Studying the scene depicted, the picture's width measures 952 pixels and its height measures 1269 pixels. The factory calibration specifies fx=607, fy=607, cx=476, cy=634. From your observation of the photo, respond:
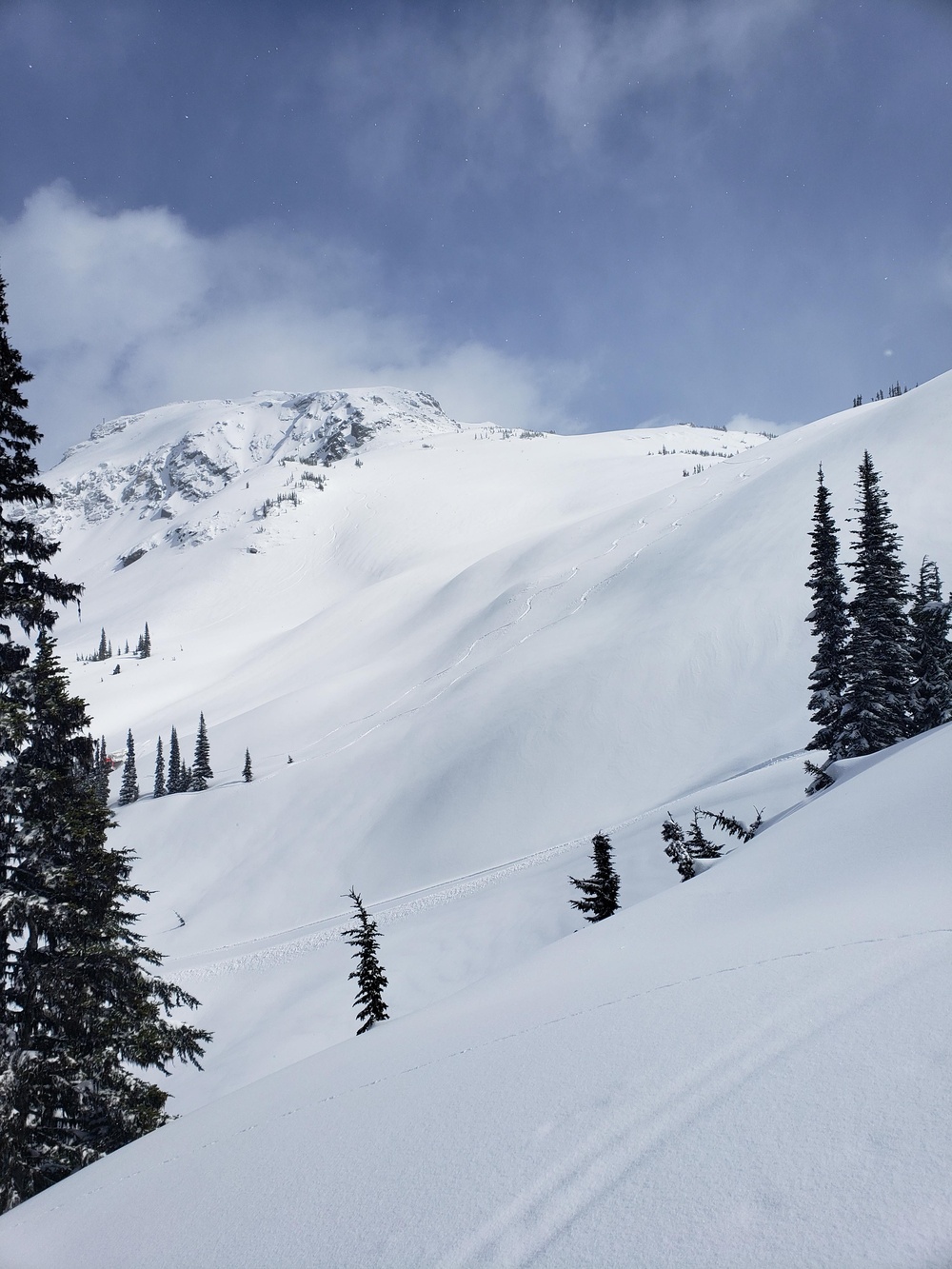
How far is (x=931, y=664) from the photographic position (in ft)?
76.7

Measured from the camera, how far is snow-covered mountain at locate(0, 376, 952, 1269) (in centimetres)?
283

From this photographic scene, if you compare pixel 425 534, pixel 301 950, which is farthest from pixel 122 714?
pixel 301 950

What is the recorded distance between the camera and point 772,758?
30.3m

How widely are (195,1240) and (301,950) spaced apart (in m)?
26.9

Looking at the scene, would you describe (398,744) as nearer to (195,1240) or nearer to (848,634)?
(848,634)

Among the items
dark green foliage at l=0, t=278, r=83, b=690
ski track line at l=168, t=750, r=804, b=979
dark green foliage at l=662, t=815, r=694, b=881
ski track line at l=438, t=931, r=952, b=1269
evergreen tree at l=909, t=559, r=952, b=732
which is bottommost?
ski track line at l=168, t=750, r=804, b=979

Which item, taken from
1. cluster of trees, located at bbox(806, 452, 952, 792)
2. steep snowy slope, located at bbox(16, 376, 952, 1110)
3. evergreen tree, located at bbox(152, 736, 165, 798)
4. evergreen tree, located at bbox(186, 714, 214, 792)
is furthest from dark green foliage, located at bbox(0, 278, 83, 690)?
evergreen tree, located at bbox(152, 736, 165, 798)

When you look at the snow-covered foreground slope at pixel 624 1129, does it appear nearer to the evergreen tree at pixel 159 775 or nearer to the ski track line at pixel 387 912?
the ski track line at pixel 387 912

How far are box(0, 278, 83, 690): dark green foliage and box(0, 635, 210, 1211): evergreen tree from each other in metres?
0.34

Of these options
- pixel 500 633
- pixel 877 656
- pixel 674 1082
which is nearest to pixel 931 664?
pixel 877 656

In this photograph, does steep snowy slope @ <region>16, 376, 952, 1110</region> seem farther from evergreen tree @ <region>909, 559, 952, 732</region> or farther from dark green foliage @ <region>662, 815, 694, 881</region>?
dark green foliage @ <region>662, 815, 694, 881</region>

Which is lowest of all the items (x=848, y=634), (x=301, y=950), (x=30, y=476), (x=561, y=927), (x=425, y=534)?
(x=301, y=950)

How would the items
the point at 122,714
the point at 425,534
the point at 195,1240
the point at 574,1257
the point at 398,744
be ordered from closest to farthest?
the point at 574,1257, the point at 195,1240, the point at 398,744, the point at 122,714, the point at 425,534

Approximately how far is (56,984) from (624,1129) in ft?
31.4
